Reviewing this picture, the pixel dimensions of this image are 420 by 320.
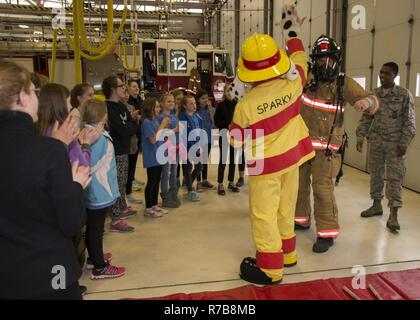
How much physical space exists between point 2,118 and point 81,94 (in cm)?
252

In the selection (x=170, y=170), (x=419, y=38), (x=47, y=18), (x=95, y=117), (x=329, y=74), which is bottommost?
(x=170, y=170)

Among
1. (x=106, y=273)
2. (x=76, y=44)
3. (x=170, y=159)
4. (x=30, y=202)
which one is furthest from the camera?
(x=170, y=159)

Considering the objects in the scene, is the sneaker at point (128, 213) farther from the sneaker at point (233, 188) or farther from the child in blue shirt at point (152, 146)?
the sneaker at point (233, 188)

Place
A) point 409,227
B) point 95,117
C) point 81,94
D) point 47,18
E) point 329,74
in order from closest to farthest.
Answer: point 95,117
point 329,74
point 81,94
point 409,227
point 47,18

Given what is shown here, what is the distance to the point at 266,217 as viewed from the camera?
9.69 feet

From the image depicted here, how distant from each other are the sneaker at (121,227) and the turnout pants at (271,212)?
1.75 metres

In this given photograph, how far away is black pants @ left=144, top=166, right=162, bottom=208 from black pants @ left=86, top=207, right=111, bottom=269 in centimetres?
152

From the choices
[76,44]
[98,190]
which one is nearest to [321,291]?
[98,190]

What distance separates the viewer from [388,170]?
438cm

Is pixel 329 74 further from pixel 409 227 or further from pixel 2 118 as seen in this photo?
pixel 2 118

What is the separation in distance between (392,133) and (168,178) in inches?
106

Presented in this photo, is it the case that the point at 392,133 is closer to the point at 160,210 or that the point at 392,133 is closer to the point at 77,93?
the point at 160,210

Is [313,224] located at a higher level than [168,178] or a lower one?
lower

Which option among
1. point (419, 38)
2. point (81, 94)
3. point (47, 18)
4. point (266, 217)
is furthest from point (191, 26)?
point (266, 217)
